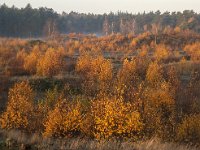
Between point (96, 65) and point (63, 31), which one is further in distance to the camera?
point (63, 31)

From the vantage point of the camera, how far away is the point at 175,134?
22.4 m

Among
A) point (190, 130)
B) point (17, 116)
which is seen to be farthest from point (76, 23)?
point (17, 116)

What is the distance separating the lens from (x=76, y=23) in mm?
140625

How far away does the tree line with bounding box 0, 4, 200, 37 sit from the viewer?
101m

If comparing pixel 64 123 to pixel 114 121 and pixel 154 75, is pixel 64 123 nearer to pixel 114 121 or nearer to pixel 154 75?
pixel 114 121

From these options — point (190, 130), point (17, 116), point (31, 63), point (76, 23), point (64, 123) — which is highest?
point (76, 23)

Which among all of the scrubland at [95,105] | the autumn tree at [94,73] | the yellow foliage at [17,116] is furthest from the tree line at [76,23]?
the yellow foliage at [17,116]

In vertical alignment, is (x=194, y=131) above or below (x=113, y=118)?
below

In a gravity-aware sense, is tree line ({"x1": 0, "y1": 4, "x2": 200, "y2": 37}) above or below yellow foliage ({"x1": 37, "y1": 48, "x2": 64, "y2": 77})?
above

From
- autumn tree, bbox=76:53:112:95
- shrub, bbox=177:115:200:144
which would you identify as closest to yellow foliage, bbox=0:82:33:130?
shrub, bbox=177:115:200:144

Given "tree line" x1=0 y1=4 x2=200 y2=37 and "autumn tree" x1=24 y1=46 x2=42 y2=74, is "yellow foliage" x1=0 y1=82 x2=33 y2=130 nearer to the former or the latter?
"autumn tree" x1=24 y1=46 x2=42 y2=74

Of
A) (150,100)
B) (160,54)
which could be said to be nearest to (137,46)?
(160,54)

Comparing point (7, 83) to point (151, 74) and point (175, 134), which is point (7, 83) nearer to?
point (151, 74)

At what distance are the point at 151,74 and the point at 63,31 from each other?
91.2m
